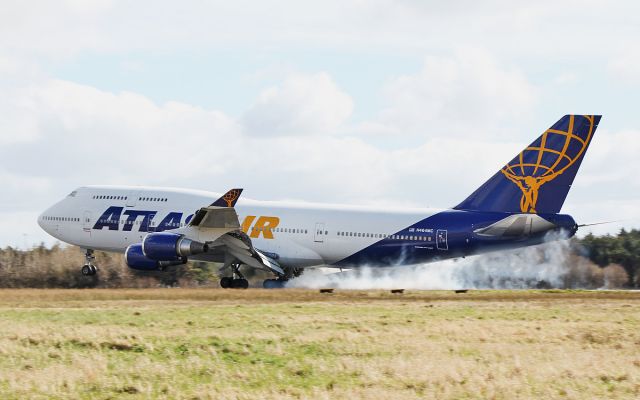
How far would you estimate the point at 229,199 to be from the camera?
42156 millimetres

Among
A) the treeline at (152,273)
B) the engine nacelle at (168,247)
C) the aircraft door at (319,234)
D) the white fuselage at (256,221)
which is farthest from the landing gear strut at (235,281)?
the aircraft door at (319,234)

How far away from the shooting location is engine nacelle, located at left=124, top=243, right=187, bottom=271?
43.2 metres

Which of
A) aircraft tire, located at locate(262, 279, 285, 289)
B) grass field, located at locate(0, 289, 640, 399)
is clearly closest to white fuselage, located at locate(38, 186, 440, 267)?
aircraft tire, located at locate(262, 279, 285, 289)

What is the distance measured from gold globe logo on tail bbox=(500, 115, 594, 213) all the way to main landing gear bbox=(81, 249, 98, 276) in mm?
21175

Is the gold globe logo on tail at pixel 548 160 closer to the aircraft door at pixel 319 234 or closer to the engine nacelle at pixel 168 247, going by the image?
the aircraft door at pixel 319 234

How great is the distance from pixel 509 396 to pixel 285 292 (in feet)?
80.3

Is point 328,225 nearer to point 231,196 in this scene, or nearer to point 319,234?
point 319,234

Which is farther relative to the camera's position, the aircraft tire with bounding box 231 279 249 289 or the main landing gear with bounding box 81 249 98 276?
the main landing gear with bounding box 81 249 98 276

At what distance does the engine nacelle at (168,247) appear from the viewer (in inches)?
Answer: 1670

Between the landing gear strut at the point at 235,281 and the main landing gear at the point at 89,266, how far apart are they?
7377 millimetres

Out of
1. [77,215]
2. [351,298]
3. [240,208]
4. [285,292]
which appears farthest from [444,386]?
[77,215]

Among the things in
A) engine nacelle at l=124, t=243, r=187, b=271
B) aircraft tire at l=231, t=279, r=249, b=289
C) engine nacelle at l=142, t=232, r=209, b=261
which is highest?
engine nacelle at l=142, t=232, r=209, b=261

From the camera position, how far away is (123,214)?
47.5 metres

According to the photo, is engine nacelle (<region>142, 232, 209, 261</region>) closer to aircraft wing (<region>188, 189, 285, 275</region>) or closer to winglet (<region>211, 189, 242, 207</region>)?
aircraft wing (<region>188, 189, 285, 275</region>)
